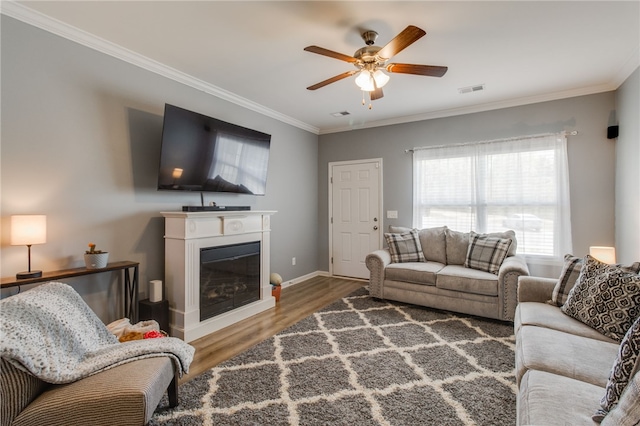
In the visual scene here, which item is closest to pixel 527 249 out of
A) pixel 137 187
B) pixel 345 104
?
pixel 345 104

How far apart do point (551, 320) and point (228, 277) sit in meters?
2.87

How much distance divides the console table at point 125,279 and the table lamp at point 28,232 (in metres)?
0.06

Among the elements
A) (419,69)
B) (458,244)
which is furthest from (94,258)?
(458,244)

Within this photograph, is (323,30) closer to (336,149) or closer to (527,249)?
(336,149)

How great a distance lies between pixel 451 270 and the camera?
11.7ft

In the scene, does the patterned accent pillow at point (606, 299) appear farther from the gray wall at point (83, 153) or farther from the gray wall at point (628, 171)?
the gray wall at point (83, 153)

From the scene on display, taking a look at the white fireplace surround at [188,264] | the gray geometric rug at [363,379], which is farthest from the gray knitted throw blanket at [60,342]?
the white fireplace surround at [188,264]

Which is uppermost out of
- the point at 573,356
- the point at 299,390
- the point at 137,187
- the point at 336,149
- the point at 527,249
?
the point at 336,149

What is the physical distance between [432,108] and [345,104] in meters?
1.28

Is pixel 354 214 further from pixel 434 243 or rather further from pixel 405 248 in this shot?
pixel 434 243

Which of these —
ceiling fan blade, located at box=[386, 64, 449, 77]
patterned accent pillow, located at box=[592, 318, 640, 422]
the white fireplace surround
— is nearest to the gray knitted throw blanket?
the white fireplace surround

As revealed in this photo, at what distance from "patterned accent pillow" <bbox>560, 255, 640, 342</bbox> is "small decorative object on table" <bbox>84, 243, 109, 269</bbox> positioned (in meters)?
3.51

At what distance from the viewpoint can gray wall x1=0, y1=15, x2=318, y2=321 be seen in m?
2.15

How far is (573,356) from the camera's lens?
157 cm
